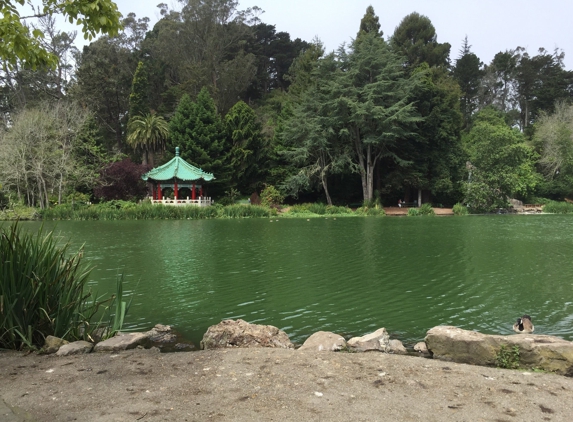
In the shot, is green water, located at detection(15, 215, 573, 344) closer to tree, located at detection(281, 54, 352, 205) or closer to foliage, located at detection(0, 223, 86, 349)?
foliage, located at detection(0, 223, 86, 349)

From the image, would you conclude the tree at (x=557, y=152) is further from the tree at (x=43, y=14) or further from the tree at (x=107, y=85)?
the tree at (x=43, y=14)

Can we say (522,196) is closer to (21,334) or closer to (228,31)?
(228,31)

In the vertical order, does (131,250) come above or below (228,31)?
below

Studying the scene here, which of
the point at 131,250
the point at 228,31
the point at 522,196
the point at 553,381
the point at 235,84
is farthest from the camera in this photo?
the point at 228,31

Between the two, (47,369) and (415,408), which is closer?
(415,408)

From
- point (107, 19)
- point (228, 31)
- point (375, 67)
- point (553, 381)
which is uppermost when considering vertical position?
point (228, 31)

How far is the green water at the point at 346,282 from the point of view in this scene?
19.8 ft

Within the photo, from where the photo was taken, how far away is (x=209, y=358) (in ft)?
13.6

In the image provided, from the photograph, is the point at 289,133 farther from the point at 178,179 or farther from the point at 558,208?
the point at 558,208

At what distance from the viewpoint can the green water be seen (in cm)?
604

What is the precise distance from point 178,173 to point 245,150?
561cm

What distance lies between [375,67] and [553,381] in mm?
30933

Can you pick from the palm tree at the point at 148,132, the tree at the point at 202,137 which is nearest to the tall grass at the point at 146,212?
the tree at the point at 202,137

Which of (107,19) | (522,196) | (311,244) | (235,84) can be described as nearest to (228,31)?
(235,84)
